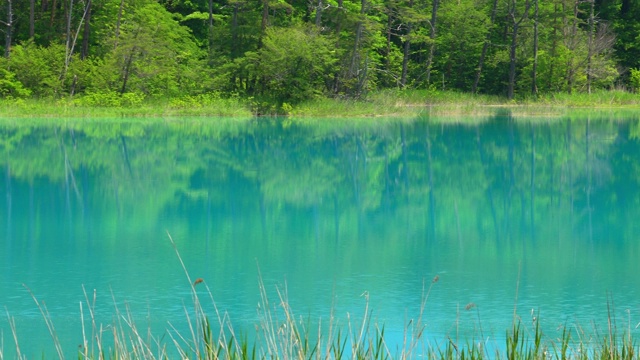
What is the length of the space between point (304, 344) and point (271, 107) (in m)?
30.5

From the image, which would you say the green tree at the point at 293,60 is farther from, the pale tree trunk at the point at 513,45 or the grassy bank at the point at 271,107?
the pale tree trunk at the point at 513,45

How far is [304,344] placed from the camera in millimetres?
5320

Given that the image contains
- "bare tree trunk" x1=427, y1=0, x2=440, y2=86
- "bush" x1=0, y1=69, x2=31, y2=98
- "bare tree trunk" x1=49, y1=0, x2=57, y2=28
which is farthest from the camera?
"bare tree trunk" x1=427, y1=0, x2=440, y2=86

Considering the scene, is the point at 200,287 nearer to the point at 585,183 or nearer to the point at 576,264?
the point at 576,264

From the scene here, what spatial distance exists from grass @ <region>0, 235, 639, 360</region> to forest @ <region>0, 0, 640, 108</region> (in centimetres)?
2745

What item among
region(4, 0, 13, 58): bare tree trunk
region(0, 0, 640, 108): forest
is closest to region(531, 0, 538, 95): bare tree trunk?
region(0, 0, 640, 108): forest

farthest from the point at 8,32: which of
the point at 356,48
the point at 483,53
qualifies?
the point at 483,53

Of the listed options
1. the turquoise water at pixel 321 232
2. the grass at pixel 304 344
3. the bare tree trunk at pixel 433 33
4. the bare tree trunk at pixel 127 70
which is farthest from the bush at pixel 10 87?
the grass at pixel 304 344

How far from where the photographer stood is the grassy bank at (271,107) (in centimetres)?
3350

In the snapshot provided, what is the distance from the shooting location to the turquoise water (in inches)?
311

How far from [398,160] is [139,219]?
957 centimetres

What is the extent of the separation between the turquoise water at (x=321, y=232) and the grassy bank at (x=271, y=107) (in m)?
7.98

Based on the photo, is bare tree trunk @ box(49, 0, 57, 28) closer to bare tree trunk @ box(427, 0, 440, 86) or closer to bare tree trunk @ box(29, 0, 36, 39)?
bare tree trunk @ box(29, 0, 36, 39)

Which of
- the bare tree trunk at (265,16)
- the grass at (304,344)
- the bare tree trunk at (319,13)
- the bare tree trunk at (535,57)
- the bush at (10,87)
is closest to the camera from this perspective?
the grass at (304,344)
